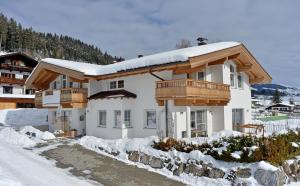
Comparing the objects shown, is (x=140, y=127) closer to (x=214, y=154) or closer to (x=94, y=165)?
(x=94, y=165)

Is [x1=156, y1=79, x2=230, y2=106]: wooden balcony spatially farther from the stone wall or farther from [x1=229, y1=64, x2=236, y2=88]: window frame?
the stone wall

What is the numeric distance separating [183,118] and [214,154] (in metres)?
5.98

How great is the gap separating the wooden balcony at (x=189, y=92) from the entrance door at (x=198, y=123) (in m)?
1.02

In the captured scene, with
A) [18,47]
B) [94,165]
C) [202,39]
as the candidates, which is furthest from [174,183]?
[18,47]

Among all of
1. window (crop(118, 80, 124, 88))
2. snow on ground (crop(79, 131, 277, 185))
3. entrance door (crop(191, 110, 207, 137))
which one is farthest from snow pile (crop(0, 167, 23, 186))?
window (crop(118, 80, 124, 88))

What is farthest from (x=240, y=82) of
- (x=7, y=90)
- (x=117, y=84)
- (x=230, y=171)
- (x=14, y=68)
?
(x=14, y=68)

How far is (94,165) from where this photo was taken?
49.1 ft

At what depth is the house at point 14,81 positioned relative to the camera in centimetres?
4560

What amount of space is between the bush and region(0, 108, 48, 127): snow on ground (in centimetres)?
2419

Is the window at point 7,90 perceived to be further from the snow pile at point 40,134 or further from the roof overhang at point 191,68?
the snow pile at point 40,134

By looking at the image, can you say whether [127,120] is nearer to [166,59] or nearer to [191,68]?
[166,59]

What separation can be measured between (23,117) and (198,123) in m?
24.8

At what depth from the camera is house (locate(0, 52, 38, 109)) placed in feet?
150

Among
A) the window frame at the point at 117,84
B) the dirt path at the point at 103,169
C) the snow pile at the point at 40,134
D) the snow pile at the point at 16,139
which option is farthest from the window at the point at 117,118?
the snow pile at the point at 16,139
